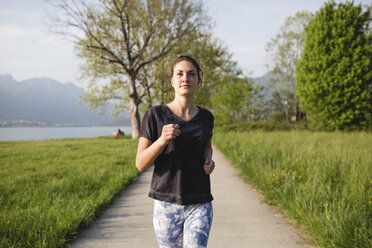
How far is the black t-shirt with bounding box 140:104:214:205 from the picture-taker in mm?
1902

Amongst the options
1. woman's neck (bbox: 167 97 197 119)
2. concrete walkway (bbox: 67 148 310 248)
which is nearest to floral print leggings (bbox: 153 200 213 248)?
woman's neck (bbox: 167 97 197 119)

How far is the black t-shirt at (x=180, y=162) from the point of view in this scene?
6.24ft

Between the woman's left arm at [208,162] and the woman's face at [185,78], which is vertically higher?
the woman's face at [185,78]

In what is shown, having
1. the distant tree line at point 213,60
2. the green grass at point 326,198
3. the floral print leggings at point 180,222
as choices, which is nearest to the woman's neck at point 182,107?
the floral print leggings at point 180,222

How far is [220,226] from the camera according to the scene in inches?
152

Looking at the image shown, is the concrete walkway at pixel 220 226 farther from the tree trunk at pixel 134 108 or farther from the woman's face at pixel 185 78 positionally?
the tree trunk at pixel 134 108

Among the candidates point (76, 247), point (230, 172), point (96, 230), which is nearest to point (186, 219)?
point (76, 247)

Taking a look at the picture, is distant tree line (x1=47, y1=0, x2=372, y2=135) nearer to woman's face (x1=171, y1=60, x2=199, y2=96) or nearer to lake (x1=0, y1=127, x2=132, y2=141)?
lake (x1=0, y1=127, x2=132, y2=141)

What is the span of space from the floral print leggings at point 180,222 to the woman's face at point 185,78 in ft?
2.76

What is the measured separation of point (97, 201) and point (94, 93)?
22627mm

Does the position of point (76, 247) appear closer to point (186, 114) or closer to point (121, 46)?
point (186, 114)

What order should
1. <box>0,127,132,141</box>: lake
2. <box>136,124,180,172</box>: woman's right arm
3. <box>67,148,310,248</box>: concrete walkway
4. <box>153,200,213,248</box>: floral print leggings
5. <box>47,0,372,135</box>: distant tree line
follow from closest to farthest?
<box>136,124,180,172</box>: woman's right arm
<box>153,200,213,248</box>: floral print leggings
<box>67,148,310,248</box>: concrete walkway
<box>47,0,372,135</box>: distant tree line
<box>0,127,132,141</box>: lake

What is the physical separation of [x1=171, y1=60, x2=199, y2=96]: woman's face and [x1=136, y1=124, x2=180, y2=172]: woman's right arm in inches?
15.3

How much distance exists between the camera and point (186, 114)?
2033 millimetres
